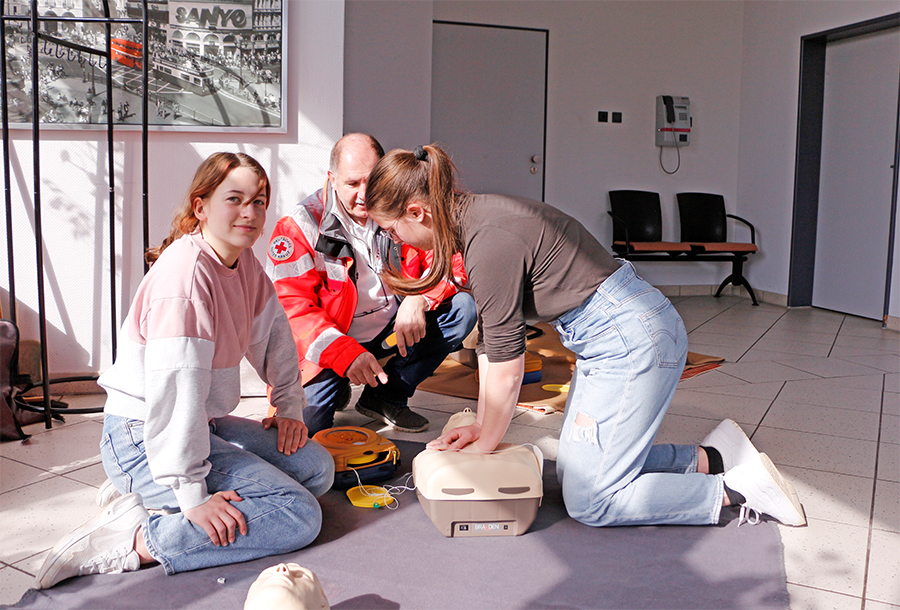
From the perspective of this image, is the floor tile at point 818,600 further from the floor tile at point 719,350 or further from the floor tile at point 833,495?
the floor tile at point 719,350

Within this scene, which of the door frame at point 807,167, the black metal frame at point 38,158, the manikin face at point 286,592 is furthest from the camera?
the door frame at point 807,167

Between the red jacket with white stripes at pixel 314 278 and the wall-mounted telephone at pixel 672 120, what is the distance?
15.5 ft

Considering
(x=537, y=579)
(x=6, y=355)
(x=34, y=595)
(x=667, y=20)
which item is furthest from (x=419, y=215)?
(x=667, y=20)

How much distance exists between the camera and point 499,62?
6.30m

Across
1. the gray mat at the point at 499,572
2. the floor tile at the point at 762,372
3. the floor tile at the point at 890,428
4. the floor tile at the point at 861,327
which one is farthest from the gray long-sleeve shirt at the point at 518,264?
the floor tile at the point at 861,327

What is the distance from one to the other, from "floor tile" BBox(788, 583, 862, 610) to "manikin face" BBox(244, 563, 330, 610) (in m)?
1.00

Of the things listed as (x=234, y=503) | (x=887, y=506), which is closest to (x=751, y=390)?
(x=887, y=506)

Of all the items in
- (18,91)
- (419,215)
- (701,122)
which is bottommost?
(419,215)

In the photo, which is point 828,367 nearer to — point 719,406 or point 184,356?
point 719,406

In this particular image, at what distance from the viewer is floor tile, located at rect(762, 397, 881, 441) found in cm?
282

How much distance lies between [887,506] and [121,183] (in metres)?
3.00

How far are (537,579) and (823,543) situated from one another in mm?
770

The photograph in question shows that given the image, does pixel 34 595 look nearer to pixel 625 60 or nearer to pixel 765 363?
pixel 765 363

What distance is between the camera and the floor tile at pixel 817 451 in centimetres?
245
